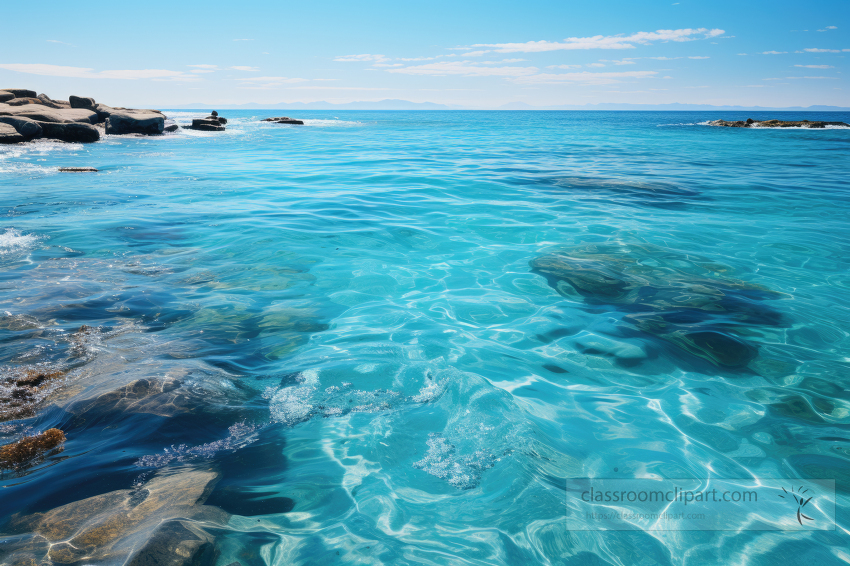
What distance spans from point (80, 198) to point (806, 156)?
28.2 metres

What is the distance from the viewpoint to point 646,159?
1870 centimetres

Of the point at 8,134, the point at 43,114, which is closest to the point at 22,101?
→ the point at 43,114

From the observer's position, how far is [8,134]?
778 inches

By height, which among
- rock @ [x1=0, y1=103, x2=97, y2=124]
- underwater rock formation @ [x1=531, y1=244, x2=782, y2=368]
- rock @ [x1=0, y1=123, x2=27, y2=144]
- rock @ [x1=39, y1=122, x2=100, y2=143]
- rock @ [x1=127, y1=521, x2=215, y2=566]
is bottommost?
rock @ [x1=127, y1=521, x2=215, y2=566]

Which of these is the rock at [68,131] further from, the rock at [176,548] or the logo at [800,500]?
the logo at [800,500]

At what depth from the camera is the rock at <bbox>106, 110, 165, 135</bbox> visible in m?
27.8

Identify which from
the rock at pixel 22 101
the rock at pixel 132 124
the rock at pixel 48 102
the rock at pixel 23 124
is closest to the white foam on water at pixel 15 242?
the rock at pixel 23 124

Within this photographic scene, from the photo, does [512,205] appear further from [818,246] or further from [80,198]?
[80,198]

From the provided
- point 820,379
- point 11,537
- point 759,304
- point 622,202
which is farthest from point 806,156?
point 11,537

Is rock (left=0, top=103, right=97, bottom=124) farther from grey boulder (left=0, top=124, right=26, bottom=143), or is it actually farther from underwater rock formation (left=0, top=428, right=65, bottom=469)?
underwater rock formation (left=0, top=428, right=65, bottom=469)

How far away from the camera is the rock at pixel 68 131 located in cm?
2222

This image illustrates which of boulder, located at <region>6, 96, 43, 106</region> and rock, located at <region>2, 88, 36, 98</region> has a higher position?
rock, located at <region>2, 88, 36, 98</region>

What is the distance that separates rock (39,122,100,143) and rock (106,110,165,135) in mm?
5065

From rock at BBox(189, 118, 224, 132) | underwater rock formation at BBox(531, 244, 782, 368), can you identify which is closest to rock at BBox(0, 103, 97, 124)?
rock at BBox(189, 118, 224, 132)
